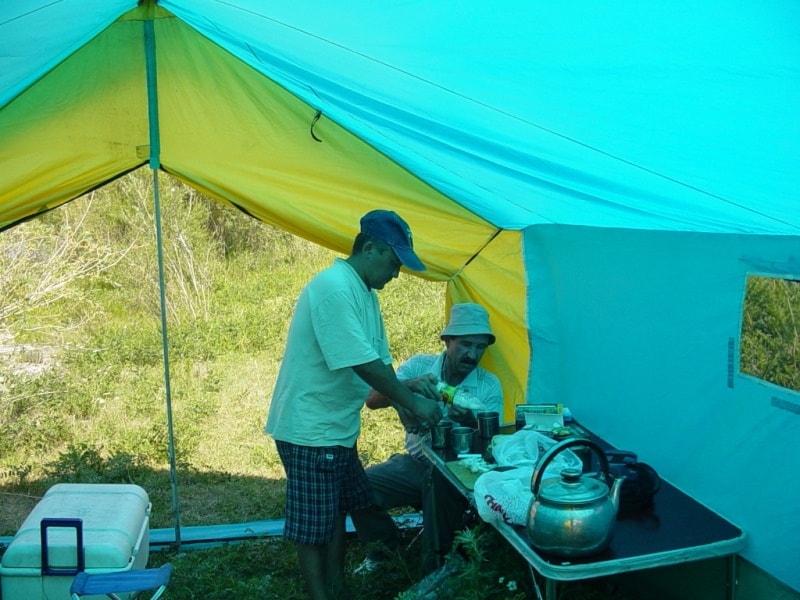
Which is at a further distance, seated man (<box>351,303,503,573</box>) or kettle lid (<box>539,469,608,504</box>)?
seated man (<box>351,303,503,573</box>)

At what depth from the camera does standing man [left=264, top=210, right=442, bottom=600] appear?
3.22 m

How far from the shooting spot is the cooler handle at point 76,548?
315cm

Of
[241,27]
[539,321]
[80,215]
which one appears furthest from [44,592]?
[80,215]

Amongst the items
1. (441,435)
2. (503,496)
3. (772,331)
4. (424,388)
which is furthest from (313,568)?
(772,331)

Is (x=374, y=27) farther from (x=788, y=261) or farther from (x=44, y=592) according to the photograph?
(x=44, y=592)

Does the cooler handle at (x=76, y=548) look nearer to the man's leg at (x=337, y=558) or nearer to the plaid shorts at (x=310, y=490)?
the plaid shorts at (x=310, y=490)

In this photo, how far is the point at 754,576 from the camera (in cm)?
272

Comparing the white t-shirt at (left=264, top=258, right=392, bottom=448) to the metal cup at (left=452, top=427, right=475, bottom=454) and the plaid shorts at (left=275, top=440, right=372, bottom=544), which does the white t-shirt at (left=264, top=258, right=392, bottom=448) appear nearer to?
the plaid shorts at (left=275, top=440, right=372, bottom=544)

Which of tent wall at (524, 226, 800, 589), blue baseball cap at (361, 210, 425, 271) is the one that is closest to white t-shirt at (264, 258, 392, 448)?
blue baseball cap at (361, 210, 425, 271)

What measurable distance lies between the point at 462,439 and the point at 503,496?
705 mm

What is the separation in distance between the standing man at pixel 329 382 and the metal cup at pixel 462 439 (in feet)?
0.37

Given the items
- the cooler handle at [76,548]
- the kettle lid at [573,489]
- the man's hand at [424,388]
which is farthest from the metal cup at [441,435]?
the cooler handle at [76,548]

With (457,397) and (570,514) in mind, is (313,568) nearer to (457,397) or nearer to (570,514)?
(457,397)

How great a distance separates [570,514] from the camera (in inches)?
95.0
